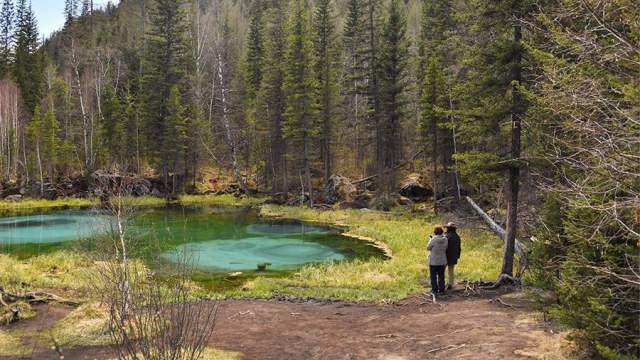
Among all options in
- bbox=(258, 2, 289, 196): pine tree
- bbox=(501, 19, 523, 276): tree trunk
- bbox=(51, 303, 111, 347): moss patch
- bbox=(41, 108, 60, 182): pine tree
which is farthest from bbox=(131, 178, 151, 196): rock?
bbox=(501, 19, 523, 276): tree trunk

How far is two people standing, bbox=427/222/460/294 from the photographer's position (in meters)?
14.9

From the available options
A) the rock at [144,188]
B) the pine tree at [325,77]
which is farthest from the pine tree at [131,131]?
the pine tree at [325,77]

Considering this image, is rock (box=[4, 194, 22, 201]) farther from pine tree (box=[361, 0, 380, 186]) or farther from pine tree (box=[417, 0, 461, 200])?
pine tree (box=[417, 0, 461, 200])

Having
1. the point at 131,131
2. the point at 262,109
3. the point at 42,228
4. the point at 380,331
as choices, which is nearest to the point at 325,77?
the point at 262,109

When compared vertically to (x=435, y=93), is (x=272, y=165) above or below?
below

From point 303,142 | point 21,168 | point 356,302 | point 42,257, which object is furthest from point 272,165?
point 356,302

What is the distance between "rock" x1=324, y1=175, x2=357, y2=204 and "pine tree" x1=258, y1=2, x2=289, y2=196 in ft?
20.0

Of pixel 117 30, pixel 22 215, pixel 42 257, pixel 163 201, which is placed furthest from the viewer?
pixel 117 30

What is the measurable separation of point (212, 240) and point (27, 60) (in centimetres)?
5855

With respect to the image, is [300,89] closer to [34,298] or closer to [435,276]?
[435,276]

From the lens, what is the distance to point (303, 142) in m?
47.5

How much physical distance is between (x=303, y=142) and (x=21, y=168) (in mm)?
35851

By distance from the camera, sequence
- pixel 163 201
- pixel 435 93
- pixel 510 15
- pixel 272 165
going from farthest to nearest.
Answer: pixel 272 165 → pixel 163 201 → pixel 435 93 → pixel 510 15

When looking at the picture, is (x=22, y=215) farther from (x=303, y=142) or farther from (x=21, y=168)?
(x=303, y=142)
